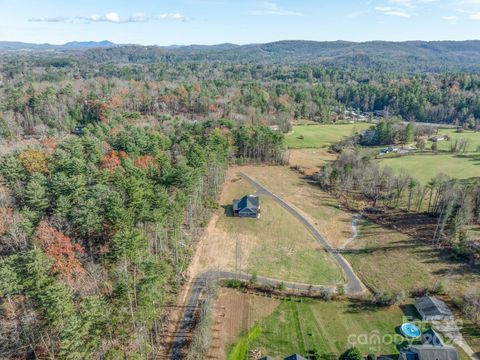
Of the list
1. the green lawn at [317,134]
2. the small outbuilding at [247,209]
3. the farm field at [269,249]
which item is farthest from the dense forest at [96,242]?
the green lawn at [317,134]

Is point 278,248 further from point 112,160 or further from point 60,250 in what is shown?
point 112,160

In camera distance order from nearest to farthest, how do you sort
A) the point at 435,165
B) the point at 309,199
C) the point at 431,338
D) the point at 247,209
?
1. the point at 431,338
2. the point at 247,209
3. the point at 309,199
4. the point at 435,165

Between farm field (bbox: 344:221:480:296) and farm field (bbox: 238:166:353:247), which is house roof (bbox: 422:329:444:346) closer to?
farm field (bbox: 344:221:480:296)

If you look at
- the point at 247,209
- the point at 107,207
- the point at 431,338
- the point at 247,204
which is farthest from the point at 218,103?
the point at 431,338

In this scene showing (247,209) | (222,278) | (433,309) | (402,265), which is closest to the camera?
(433,309)

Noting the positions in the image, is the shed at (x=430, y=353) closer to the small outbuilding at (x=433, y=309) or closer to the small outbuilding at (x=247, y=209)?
the small outbuilding at (x=433, y=309)

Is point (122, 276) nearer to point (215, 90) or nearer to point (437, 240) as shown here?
point (437, 240)
